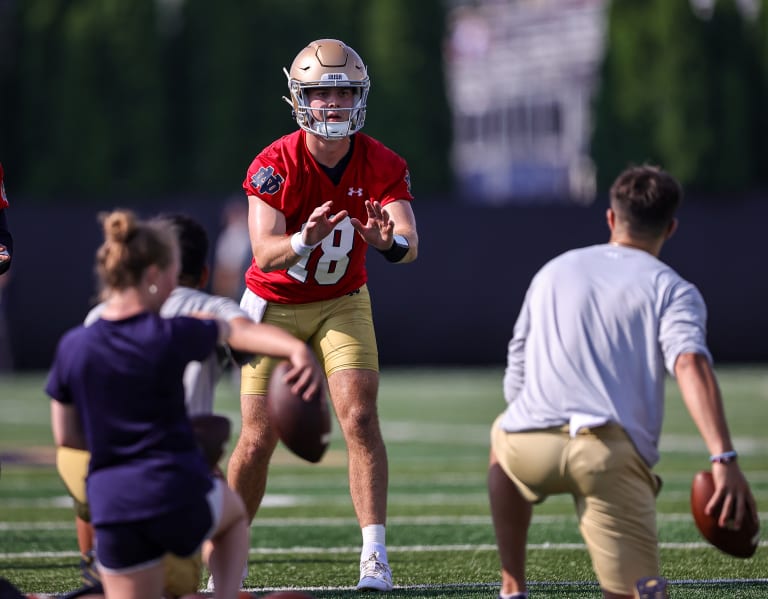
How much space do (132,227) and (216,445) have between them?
755mm

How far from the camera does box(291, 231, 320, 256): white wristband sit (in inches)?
209

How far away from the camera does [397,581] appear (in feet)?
19.0

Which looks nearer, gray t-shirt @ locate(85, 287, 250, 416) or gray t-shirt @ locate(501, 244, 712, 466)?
gray t-shirt @ locate(501, 244, 712, 466)

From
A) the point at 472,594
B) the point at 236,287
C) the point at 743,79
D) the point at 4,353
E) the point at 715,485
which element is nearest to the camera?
the point at 715,485

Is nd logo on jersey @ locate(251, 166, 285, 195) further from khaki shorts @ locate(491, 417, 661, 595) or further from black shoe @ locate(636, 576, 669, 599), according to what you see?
black shoe @ locate(636, 576, 669, 599)

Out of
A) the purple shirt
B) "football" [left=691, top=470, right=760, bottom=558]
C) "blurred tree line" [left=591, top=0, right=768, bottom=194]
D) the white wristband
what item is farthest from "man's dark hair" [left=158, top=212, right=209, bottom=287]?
"blurred tree line" [left=591, top=0, right=768, bottom=194]

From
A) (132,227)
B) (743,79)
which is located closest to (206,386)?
(132,227)

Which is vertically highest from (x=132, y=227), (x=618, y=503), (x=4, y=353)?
(x=132, y=227)

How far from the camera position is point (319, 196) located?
5816 mm

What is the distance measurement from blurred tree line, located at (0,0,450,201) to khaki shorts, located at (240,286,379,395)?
17884 millimetres

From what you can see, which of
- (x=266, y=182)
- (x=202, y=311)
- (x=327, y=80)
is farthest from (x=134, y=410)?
(x=327, y=80)

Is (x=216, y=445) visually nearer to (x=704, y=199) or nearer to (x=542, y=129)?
(x=704, y=199)

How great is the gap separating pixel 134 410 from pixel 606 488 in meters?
1.33

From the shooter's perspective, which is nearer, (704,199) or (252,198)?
(252,198)
